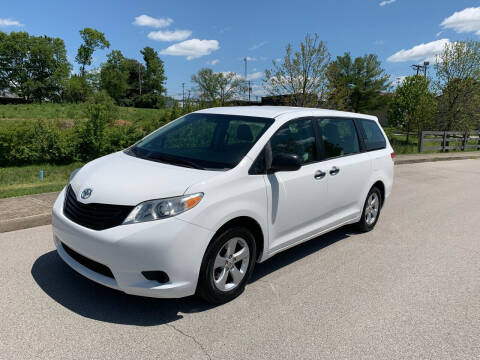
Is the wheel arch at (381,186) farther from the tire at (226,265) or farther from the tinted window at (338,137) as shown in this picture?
the tire at (226,265)

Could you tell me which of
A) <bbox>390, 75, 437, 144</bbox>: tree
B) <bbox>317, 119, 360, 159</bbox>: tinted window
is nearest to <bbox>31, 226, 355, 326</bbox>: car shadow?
<bbox>317, 119, 360, 159</bbox>: tinted window

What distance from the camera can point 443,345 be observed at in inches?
119

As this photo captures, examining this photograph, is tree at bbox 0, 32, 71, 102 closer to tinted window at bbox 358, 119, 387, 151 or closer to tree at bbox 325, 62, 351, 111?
tree at bbox 325, 62, 351, 111

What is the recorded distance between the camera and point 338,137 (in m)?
5.03

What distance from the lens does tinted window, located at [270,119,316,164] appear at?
4.03 m

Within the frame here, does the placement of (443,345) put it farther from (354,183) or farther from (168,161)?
(168,161)

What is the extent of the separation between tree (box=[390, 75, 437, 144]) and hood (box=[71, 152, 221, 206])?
30.5 m

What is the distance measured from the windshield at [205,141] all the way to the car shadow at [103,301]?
1273 mm

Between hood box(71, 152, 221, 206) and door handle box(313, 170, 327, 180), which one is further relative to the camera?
door handle box(313, 170, 327, 180)

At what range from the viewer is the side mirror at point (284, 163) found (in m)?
3.71

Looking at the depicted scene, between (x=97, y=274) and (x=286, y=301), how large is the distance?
5.61 feet

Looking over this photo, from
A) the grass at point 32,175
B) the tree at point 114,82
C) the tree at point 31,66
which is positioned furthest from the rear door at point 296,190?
the tree at point 31,66

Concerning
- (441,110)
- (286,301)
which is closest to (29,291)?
(286,301)

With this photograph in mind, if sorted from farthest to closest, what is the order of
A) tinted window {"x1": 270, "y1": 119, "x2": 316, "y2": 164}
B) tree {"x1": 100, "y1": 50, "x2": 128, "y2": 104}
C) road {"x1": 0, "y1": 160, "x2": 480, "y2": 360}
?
tree {"x1": 100, "y1": 50, "x2": 128, "y2": 104}
tinted window {"x1": 270, "y1": 119, "x2": 316, "y2": 164}
road {"x1": 0, "y1": 160, "x2": 480, "y2": 360}
